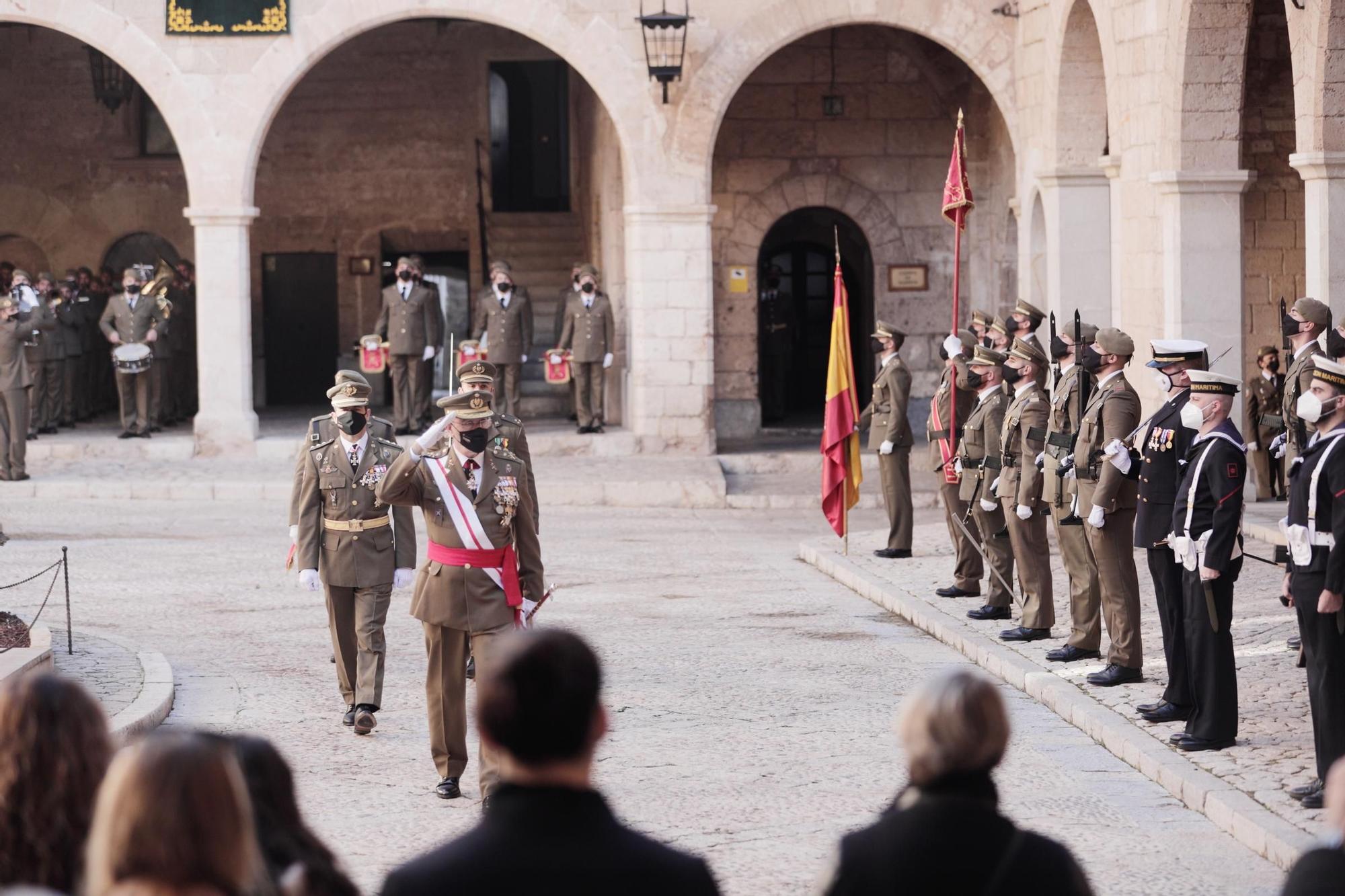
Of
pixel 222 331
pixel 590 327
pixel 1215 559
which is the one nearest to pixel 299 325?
pixel 222 331

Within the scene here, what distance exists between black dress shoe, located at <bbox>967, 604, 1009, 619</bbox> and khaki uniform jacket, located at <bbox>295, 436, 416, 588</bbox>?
4.02 m

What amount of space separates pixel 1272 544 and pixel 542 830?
11873 millimetres

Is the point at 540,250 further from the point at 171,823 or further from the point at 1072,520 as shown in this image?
the point at 171,823

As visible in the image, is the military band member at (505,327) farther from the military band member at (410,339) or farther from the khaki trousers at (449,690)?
the khaki trousers at (449,690)

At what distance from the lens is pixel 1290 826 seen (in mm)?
6980

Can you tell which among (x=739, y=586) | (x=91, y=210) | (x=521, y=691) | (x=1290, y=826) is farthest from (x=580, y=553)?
(x=91, y=210)

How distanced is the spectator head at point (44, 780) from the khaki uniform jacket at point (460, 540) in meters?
4.40

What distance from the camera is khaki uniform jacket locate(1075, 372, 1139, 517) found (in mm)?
9680

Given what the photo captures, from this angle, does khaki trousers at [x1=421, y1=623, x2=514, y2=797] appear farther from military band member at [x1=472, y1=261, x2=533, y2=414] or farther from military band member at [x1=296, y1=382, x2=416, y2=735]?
military band member at [x1=472, y1=261, x2=533, y2=414]

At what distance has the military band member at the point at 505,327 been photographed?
69.1 feet

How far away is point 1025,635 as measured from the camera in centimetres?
1109

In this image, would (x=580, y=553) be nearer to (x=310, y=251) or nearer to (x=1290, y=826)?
(x=1290, y=826)

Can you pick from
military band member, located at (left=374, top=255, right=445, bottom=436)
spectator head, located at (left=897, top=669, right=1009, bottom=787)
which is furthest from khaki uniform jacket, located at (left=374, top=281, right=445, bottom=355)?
spectator head, located at (left=897, top=669, right=1009, bottom=787)

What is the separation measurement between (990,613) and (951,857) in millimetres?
8552
